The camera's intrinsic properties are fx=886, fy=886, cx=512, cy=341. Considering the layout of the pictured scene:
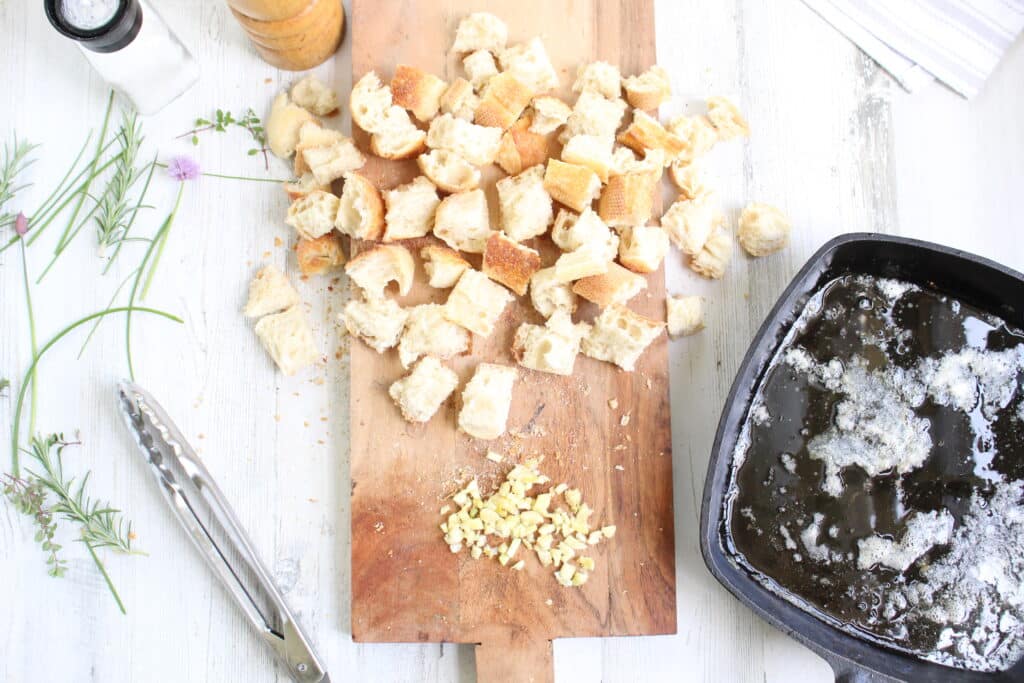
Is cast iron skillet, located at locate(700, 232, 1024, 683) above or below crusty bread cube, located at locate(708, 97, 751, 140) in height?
below

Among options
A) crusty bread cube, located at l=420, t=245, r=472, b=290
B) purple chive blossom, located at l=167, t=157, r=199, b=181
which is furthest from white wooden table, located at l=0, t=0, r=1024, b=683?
crusty bread cube, located at l=420, t=245, r=472, b=290

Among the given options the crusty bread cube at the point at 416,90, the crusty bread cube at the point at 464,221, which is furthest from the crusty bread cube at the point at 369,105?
the crusty bread cube at the point at 464,221

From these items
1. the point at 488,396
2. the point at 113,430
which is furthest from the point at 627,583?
the point at 113,430

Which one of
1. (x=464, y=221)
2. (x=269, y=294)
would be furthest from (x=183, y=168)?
(x=464, y=221)

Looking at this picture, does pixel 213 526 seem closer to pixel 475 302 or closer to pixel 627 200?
pixel 475 302

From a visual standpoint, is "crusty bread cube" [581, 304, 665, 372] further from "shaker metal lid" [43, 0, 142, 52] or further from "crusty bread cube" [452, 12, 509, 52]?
"shaker metal lid" [43, 0, 142, 52]

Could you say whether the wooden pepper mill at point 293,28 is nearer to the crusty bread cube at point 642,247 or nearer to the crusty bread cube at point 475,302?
the crusty bread cube at point 475,302
